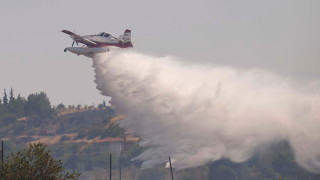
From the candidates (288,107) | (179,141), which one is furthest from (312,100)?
(179,141)

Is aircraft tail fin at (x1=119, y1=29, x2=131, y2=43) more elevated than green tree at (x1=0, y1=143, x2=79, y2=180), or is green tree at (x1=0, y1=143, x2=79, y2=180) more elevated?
aircraft tail fin at (x1=119, y1=29, x2=131, y2=43)

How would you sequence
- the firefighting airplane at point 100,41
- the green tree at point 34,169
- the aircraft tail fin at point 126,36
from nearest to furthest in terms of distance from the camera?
the green tree at point 34,169 → the firefighting airplane at point 100,41 → the aircraft tail fin at point 126,36

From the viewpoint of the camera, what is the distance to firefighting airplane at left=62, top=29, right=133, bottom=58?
125150 mm

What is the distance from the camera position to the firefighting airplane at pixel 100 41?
125 metres

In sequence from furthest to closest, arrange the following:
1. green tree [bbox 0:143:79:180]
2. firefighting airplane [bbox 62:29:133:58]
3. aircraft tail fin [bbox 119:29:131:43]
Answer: aircraft tail fin [bbox 119:29:131:43] < firefighting airplane [bbox 62:29:133:58] < green tree [bbox 0:143:79:180]

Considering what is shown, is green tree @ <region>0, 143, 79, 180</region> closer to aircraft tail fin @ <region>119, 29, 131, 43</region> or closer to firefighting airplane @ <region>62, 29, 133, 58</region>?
firefighting airplane @ <region>62, 29, 133, 58</region>

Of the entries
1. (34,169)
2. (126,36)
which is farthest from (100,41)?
(34,169)

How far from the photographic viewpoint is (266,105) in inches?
6206

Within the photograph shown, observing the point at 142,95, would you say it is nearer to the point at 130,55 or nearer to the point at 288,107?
the point at 130,55

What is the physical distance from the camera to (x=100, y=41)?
128125mm

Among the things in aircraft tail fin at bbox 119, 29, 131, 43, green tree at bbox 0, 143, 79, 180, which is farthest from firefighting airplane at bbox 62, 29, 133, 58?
green tree at bbox 0, 143, 79, 180

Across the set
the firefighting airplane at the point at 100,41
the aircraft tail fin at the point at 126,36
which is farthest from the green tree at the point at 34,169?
the aircraft tail fin at the point at 126,36

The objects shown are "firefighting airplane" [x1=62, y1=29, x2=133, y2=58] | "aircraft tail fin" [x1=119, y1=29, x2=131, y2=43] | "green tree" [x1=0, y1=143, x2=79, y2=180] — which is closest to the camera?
"green tree" [x1=0, y1=143, x2=79, y2=180]

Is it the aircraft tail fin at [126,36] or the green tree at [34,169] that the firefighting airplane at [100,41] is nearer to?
the aircraft tail fin at [126,36]
